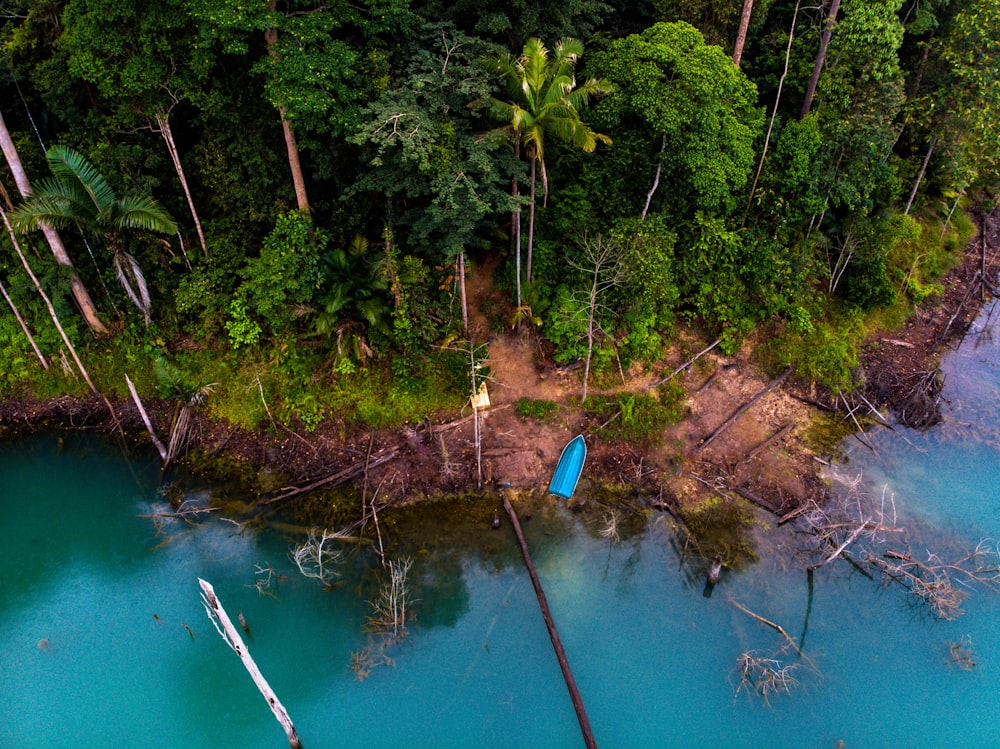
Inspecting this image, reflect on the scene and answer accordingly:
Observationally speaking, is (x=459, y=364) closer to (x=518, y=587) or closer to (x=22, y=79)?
(x=518, y=587)

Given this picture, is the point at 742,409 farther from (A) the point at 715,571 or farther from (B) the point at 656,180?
(B) the point at 656,180

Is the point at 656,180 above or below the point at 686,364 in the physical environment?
above

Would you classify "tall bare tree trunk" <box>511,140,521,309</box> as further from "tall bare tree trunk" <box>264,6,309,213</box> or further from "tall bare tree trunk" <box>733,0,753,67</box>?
"tall bare tree trunk" <box>733,0,753,67</box>

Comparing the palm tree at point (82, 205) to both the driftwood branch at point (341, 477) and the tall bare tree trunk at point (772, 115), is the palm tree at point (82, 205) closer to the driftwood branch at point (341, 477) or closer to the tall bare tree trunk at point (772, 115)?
the driftwood branch at point (341, 477)

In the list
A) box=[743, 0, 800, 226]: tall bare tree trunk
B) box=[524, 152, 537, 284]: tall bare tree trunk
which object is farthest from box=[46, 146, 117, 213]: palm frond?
box=[743, 0, 800, 226]: tall bare tree trunk

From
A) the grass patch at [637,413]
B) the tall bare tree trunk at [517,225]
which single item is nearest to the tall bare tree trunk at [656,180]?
the tall bare tree trunk at [517,225]

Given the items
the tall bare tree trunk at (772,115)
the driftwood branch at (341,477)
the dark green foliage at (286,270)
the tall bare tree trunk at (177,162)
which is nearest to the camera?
the tall bare tree trunk at (177,162)

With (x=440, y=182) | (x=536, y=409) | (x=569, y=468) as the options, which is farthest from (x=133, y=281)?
(x=569, y=468)
